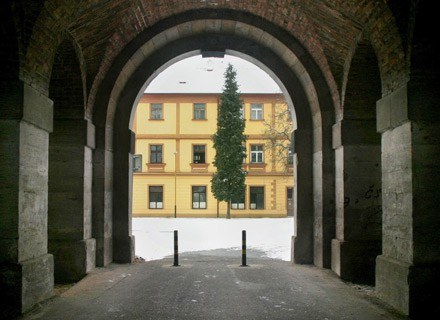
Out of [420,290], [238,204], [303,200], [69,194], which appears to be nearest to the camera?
[420,290]

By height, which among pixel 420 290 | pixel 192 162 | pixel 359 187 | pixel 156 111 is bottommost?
pixel 420 290

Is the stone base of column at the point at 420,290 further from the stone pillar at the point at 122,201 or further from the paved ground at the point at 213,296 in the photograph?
the stone pillar at the point at 122,201

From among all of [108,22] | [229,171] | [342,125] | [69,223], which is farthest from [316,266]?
[229,171]

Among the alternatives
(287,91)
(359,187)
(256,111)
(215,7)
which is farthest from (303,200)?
(256,111)

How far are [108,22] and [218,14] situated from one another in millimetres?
2663

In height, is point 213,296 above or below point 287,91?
below

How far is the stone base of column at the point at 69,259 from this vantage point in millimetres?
9375

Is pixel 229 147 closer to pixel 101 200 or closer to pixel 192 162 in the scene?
pixel 192 162

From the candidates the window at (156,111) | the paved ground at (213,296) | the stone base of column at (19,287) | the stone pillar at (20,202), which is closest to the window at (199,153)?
the window at (156,111)

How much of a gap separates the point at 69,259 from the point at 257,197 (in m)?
30.6

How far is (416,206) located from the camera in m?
6.32

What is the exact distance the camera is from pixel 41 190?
7.20m

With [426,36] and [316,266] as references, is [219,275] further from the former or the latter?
[426,36]

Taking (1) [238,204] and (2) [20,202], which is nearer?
(2) [20,202]
